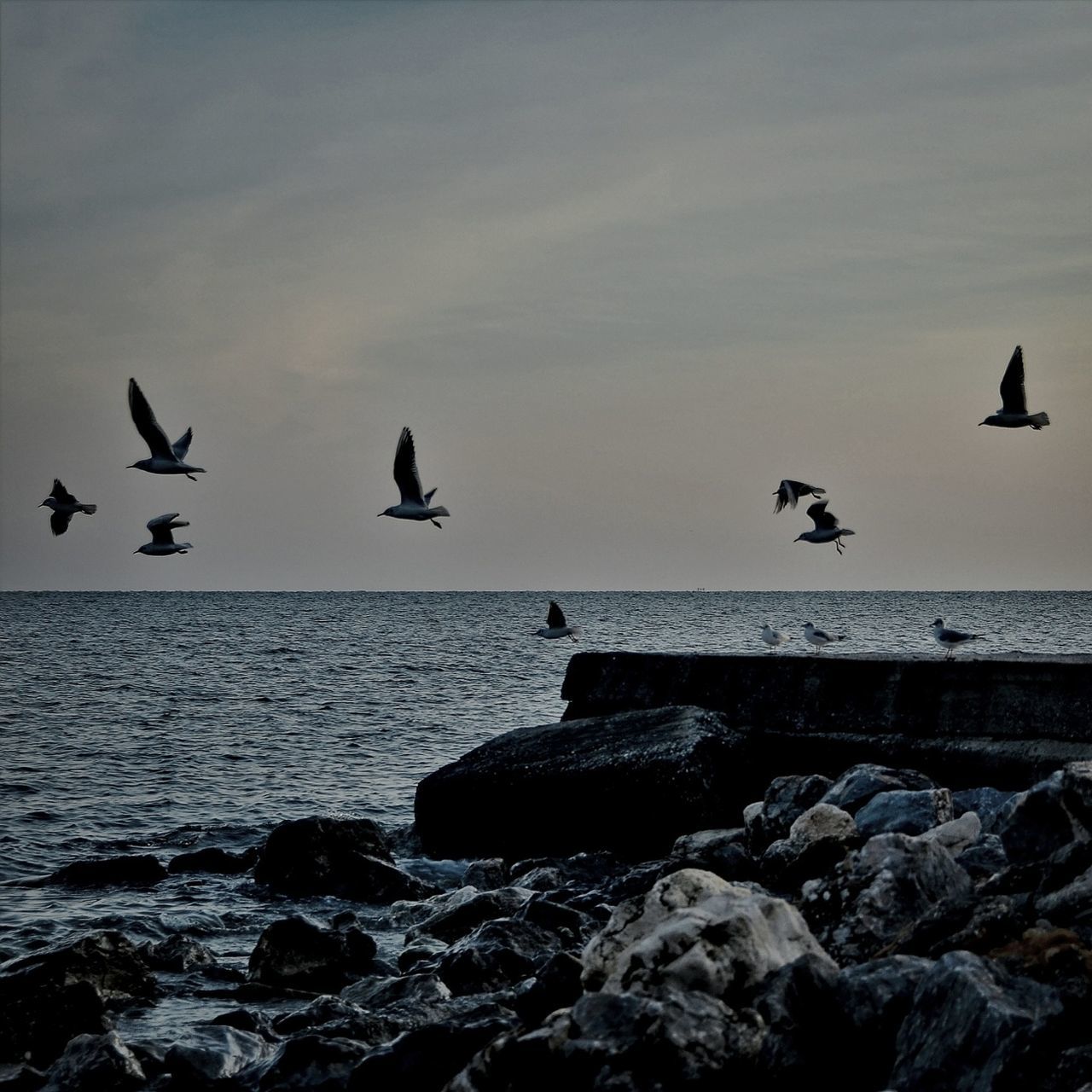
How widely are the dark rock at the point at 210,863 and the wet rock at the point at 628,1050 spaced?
21.6ft

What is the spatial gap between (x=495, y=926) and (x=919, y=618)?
73.0 metres

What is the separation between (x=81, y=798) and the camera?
45.6 feet

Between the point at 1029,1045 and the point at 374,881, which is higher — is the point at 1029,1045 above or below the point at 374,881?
above

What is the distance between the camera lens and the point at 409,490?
12.7 metres

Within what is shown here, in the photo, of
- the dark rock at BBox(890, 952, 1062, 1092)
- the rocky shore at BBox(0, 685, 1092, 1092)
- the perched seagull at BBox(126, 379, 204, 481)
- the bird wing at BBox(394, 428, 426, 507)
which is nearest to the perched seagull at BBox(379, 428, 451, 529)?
the bird wing at BBox(394, 428, 426, 507)

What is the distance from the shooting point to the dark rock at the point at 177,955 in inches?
290

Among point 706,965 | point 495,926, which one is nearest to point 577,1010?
point 706,965

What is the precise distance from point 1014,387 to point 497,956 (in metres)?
8.11

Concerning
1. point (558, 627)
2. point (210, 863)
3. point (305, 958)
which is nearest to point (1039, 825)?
point (305, 958)

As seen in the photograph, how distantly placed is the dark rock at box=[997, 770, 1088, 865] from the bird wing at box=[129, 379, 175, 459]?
826 centimetres

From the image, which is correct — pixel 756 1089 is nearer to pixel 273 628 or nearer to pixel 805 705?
pixel 805 705

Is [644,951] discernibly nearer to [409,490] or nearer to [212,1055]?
[212,1055]

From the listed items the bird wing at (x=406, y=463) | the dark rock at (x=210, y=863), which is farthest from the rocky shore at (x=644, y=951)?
the bird wing at (x=406, y=463)

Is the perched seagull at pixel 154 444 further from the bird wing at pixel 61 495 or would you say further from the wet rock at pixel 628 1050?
the wet rock at pixel 628 1050
